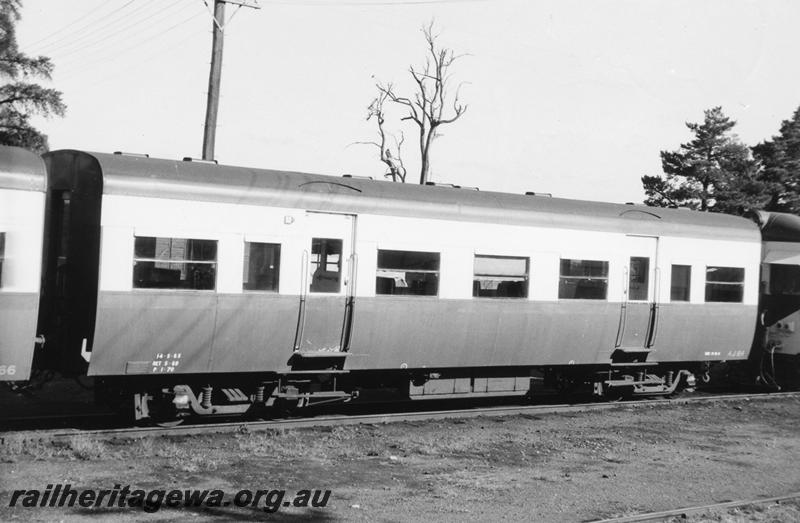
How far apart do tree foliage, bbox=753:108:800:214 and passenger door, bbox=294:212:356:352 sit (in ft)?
118

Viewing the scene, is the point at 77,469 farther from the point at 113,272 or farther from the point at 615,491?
the point at 615,491

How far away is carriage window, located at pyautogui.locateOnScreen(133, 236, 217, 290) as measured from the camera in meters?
10.7

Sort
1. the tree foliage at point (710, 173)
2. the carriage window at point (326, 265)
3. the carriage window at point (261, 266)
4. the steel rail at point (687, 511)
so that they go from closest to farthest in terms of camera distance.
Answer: the steel rail at point (687, 511) < the carriage window at point (261, 266) < the carriage window at point (326, 265) < the tree foliage at point (710, 173)

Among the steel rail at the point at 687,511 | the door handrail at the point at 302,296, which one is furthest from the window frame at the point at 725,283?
the door handrail at the point at 302,296

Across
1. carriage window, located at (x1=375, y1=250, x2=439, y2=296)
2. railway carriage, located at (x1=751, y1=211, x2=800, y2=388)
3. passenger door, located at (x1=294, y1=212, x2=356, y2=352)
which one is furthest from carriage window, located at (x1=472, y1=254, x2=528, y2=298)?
railway carriage, located at (x1=751, y1=211, x2=800, y2=388)

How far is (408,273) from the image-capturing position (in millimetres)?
12812

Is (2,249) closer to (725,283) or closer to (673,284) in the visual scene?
(673,284)

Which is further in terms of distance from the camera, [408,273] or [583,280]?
[583,280]

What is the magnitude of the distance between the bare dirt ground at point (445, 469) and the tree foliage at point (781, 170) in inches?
1316

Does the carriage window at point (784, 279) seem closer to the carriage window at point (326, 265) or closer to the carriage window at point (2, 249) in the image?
the carriage window at point (326, 265)

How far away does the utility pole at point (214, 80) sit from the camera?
1781cm

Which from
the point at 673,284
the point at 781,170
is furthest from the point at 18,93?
the point at 781,170

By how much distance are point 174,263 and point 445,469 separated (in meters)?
4.20

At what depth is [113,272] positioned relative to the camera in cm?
1048
